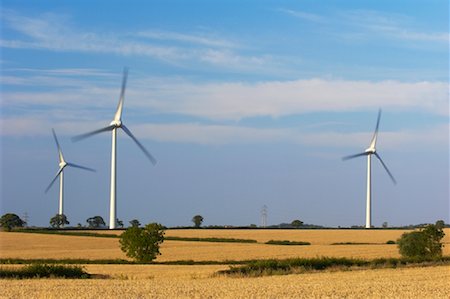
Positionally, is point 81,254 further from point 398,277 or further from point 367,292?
point 367,292

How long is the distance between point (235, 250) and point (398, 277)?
148 ft

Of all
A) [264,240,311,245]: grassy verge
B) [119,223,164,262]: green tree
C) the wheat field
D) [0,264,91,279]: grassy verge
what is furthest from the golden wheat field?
the wheat field

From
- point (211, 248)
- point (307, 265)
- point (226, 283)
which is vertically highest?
point (211, 248)

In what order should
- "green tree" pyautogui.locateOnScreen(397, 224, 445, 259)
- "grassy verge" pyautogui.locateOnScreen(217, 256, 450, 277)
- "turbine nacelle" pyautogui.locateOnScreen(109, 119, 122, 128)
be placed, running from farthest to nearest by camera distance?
"turbine nacelle" pyautogui.locateOnScreen(109, 119, 122, 128) < "green tree" pyautogui.locateOnScreen(397, 224, 445, 259) < "grassy verge" pyautogui.locateOnScreen(217, 256, 450, 277)

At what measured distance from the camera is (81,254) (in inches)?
3654

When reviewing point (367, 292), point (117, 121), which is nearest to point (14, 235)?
point (117, 121)

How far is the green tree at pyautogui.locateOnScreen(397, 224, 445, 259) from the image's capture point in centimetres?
8412

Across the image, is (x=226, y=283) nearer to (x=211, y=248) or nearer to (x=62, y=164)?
(x=211, y=248)

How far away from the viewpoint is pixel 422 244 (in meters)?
84.8

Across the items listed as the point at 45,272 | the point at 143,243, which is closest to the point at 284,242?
the point at 143,243

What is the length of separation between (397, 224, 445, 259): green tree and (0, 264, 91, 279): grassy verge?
121 feet

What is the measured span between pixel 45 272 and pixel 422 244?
4088 centimetres

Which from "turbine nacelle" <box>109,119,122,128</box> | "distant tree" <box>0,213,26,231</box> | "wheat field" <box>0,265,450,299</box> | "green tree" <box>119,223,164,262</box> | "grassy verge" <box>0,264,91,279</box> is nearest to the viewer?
"wheat field" <box>0,265,450,299</box>

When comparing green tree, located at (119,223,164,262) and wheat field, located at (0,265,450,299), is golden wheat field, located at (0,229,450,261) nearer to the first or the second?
green tree, located at (119,223,164,262)
